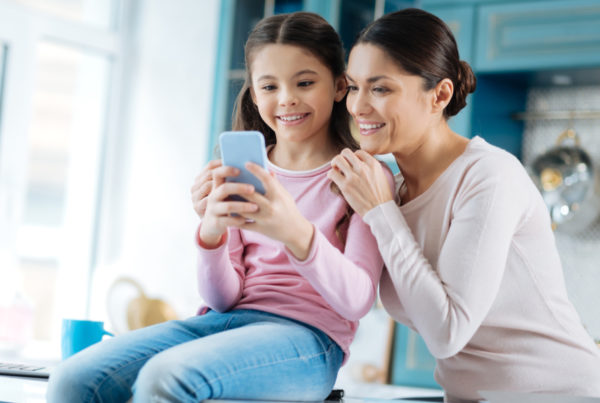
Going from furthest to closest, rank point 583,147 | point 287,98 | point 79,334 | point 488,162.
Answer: point 583,147 → point 79,334 → point 287,98 → point 488,162

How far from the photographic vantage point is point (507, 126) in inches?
123

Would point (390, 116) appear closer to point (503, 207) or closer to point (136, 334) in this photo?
point (503, 207)

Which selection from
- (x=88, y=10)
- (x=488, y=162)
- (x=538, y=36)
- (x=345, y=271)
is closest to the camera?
(x=345, y=271)

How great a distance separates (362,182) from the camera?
124 centimetres

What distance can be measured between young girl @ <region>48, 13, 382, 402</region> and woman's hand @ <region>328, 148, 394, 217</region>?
63 mm

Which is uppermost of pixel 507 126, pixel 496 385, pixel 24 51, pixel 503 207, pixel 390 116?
pixel 24 51

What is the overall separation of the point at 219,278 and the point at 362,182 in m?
0.27

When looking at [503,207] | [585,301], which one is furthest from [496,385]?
[585,301]

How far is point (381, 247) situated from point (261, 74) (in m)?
0.41

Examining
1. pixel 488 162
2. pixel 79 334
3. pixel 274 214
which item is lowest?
pixel 79 334

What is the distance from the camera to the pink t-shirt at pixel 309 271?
116 centimetres

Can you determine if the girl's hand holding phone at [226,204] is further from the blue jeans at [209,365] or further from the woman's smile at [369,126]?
the woman's smile at [369,126]

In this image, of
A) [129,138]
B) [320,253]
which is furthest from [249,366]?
[129,138]

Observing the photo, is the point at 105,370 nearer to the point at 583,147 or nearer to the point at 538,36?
the point at 538,36
